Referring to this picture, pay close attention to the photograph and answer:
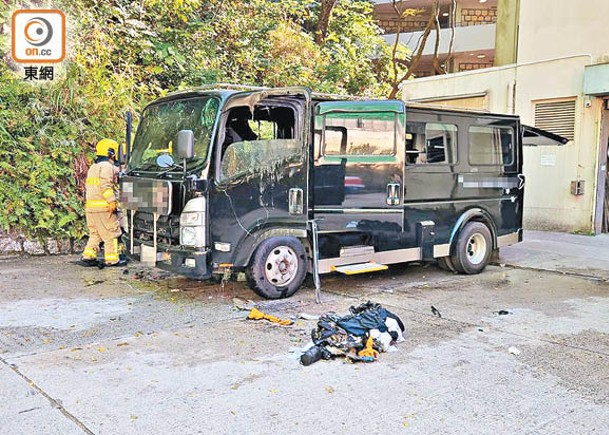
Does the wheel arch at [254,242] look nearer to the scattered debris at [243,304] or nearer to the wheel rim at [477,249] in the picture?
the scattered debris at [243,304]

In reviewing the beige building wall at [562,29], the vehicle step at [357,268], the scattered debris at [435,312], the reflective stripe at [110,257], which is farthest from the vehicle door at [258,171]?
the beige building wall at [562,29]

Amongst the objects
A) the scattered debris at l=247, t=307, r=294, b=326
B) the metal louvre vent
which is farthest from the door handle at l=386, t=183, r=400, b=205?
the metal louvre vent

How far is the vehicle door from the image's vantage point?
6219mm

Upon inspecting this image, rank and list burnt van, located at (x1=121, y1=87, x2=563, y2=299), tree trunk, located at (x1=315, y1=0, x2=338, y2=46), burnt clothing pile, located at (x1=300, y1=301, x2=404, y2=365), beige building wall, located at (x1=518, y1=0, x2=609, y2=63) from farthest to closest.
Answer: tree trunk, located at (x1=315, y1=0, x2=338, y2=46) < beige building wall, located at (x1=518, y1=0, x2=609, y2=63) < burnt van, located at (x1=121, y1=87, x2=563, y2=299) < burnt clothing pile, located at (x1=300, y1=301, x2=404, y2=365)

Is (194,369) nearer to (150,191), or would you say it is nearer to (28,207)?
(150,191)

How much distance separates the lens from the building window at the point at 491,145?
26.9 feet

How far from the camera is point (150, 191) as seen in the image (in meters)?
6.32

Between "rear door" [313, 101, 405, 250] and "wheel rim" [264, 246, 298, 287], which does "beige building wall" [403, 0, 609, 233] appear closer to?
"rear door" [313, 101, 405, 250]

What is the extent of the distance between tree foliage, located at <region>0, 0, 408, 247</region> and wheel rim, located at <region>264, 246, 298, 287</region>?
160 inches

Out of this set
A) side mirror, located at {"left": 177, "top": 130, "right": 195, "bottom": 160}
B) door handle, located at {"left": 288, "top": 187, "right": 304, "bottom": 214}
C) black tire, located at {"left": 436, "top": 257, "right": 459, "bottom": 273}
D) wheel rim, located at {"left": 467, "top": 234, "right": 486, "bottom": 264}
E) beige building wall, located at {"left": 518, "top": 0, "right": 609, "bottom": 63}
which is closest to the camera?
side mirror, located at {"left": 177, "top": 130, "right": 195, "bottom": 160}

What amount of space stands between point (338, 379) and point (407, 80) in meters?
12.5

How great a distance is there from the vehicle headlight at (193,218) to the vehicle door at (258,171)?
0.41 feet

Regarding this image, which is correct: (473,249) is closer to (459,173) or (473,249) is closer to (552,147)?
(459,173)

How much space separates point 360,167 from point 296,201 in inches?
34.8
